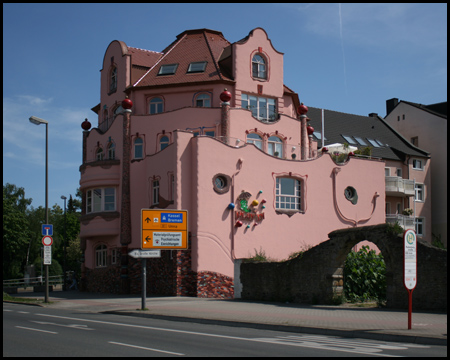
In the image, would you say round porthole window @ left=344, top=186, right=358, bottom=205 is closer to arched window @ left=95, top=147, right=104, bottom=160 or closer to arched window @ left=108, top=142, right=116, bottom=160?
arched window @ left=108, top=142, right=116, bottom=160

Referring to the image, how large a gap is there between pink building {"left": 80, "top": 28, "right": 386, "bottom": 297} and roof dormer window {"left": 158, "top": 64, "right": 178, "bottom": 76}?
72mm

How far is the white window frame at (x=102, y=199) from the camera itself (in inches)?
1499

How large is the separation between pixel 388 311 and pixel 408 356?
10.3m

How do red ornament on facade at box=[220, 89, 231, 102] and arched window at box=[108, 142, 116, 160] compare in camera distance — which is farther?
arched window at box=[108, 142, 116, 160]

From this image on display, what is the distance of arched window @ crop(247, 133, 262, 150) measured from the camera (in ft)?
124

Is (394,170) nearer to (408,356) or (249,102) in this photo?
(249,102)

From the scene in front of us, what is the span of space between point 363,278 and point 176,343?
1419cm

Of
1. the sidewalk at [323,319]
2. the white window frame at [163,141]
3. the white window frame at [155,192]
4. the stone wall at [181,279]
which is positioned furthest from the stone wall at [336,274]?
the white window frame at [163,141]

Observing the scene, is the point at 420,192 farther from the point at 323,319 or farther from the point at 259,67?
the point at 323,319

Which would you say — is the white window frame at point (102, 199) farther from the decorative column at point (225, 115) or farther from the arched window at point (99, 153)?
the decorative column at point (225, 115)

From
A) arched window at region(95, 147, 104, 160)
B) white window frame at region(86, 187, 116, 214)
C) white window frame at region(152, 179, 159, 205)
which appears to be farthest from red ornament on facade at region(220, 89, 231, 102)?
arched window at region(95, 147, 104, 160)

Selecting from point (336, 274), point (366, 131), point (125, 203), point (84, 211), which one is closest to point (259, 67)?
point (125, 203)

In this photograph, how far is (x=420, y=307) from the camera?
66.9ft

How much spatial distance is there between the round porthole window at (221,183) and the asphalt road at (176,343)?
55.2 feet
